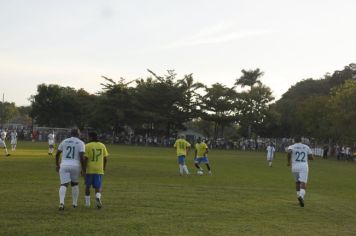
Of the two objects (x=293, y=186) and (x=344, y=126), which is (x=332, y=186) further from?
(x=344, y=126)

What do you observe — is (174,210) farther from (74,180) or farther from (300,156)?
(300,156)

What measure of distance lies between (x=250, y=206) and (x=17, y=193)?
6.32 meters

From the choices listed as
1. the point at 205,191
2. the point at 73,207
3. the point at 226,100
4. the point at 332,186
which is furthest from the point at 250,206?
the point at 226,100

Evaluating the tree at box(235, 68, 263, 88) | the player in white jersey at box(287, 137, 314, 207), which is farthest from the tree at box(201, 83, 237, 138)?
the player in white jersey at box(287, 137, 314, 207)

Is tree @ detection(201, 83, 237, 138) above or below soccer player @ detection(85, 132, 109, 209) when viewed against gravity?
above

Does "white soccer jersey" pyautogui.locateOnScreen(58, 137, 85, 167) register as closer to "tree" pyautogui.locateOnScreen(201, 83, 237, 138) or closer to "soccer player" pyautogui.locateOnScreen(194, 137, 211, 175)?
"soccer player" pyautogui.locateOnScreen(194, 137, 211, 175)

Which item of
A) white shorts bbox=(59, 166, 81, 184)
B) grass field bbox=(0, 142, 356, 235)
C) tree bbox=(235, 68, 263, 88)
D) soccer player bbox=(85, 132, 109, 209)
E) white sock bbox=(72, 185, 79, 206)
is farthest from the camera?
tree bbox=(235, 68, 263, 88)

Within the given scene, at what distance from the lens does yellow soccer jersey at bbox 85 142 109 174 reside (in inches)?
507

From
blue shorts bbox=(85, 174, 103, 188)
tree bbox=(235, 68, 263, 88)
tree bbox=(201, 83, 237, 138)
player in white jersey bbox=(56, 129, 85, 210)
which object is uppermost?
tree bbox=(235, 68, 263, 88)

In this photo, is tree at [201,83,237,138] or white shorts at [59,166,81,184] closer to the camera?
white shorts at [59,166,81,184]

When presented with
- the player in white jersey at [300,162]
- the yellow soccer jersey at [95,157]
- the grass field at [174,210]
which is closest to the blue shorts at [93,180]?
the yellow soccer jersey at [95,157]

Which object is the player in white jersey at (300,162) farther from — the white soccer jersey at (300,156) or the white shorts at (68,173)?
the white shorts at (68,173)

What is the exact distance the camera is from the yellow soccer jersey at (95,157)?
42.2ft

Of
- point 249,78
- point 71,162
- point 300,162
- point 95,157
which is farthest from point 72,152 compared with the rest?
point 249,78
